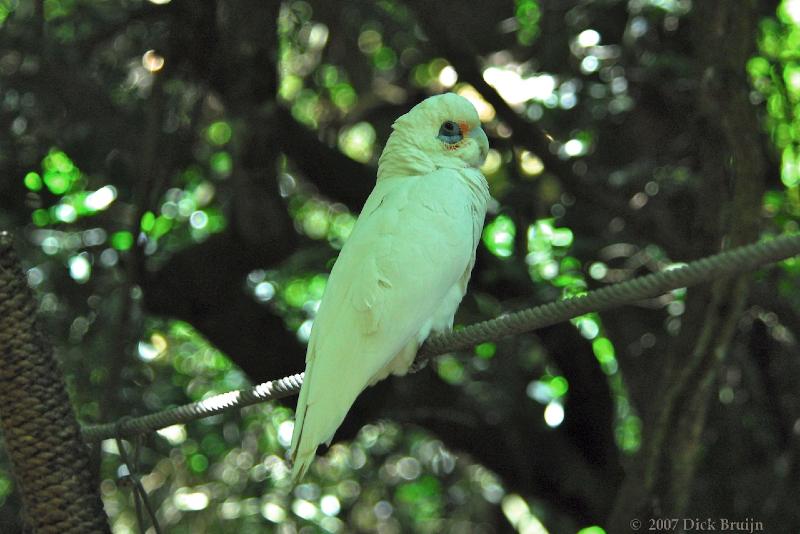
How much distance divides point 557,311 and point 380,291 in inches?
24.6

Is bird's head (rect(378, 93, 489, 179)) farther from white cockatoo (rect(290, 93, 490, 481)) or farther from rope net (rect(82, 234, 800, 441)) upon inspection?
rope net (rect(82, 234, 800, 441))

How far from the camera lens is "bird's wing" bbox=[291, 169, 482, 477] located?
1831mm

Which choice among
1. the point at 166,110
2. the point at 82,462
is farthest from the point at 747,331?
the point at 82,462

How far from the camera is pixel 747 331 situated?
125 inches

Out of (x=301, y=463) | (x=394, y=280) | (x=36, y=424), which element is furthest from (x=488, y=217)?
(x=36, y=424)

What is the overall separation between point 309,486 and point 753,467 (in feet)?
5.55

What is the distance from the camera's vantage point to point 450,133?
7.56 feet

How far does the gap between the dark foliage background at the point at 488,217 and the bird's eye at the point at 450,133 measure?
0.57 metres

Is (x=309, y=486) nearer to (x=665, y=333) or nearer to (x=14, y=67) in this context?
(x=665, y=333)

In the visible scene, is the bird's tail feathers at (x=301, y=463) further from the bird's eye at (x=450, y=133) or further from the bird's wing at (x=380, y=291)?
the bird's eye at (x=450, y=133)

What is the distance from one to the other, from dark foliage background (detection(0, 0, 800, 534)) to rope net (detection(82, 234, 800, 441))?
0.84 m

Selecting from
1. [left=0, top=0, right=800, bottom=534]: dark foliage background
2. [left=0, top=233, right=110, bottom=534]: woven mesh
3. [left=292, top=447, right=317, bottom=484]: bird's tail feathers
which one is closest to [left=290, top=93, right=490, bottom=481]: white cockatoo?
[left=292, top=447, right=317, bottom=484]: bird's tail feathers

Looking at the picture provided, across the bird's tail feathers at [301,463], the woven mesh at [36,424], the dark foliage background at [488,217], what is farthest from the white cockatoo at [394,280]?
the dark foliage background at [488,217]

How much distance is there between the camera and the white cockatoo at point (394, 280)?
1838 mm
